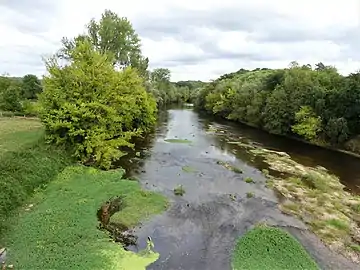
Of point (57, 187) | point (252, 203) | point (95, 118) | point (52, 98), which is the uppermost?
point (52, 98)

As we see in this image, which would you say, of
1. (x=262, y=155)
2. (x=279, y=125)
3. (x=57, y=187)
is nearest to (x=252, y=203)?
(x=57, y=187)

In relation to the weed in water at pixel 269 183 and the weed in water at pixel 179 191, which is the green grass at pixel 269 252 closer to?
the weed in water at pixel 179 191

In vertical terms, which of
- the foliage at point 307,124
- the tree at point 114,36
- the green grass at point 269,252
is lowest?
the green grass at point 269,252

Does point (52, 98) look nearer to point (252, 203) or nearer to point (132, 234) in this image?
point (132, 234)

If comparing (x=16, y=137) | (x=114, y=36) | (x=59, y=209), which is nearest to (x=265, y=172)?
(x=59, y=209)

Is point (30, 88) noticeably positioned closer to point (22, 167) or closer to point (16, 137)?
point (16, 137)

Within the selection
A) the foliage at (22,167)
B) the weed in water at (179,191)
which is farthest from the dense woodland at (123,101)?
the weed in water at (179,191)
